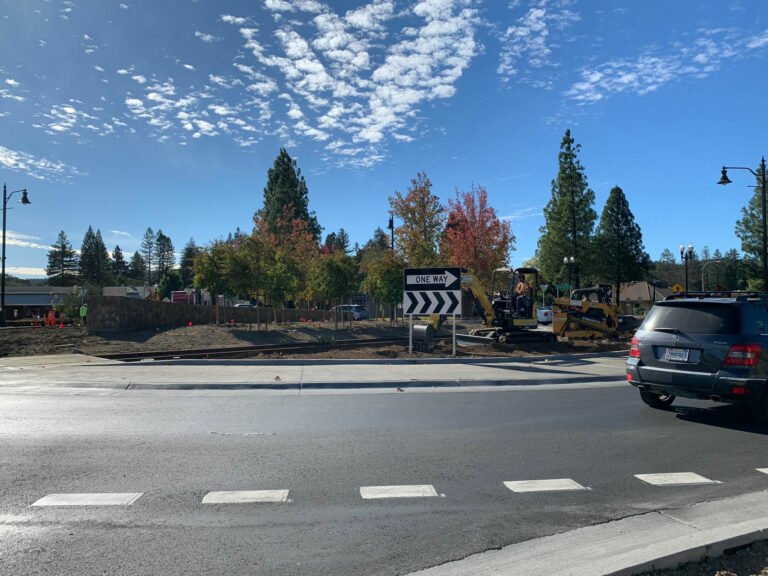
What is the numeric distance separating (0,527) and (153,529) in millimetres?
1215

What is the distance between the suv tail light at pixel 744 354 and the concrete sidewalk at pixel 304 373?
16.5ft

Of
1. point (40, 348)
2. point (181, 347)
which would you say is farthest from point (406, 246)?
point (40, 348)

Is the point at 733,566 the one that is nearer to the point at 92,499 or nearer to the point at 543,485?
the point at 543,485

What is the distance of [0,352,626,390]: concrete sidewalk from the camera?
11281 mm

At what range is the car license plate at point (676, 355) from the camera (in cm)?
796

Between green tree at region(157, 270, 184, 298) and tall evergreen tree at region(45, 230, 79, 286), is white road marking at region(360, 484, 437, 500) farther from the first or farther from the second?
tall evergreen tree at region(45, 230, 79, 286)

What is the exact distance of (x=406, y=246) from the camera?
119 ft

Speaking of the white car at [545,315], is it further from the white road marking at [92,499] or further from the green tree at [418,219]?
the white road marking at [92,499]

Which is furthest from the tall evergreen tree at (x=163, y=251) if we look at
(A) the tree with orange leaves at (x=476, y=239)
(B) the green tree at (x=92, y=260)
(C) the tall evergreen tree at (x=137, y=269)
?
(A) the tree with orange leaves at (x=476, y=239)

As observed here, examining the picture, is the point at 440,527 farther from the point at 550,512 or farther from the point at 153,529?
the point at 153,529

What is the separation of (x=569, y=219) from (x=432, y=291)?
3288cm

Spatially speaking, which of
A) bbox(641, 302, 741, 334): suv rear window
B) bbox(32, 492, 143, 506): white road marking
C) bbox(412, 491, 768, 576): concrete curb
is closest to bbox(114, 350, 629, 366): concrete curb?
bbox(641, 302, 741, 334): suv rear window

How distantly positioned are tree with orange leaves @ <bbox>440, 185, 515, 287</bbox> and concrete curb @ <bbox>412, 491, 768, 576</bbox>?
3341cm

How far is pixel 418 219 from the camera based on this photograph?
37.2 meters
